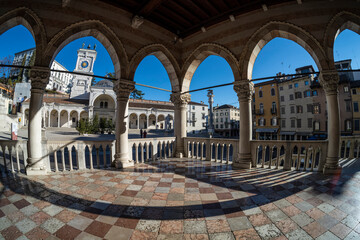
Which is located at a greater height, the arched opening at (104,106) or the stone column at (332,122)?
the arched opening at (104,106)

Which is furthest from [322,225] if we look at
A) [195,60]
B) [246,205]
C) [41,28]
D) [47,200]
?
[41,28]

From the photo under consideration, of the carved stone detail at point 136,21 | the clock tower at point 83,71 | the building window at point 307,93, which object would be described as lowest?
the carved stone detail at point 136,21

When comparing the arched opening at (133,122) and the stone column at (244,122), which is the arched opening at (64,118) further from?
the stone column at (244,122)

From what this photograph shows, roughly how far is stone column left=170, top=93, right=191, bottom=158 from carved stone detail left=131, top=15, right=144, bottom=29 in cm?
278

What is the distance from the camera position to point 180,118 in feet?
20.8

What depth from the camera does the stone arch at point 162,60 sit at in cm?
507

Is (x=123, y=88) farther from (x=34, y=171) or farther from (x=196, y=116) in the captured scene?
(x=196, y=116)

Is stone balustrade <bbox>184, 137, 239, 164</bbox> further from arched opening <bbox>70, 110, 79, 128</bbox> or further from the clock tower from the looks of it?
the clock tower

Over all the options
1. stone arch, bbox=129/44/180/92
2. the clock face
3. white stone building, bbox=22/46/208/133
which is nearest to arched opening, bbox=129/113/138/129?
white stone building, bbox=22/46/208/133

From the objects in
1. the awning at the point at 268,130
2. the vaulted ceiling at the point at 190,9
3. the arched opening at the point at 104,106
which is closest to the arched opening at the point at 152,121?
the arched opening at the point at 104,106

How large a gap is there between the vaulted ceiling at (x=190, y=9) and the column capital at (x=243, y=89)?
88.8 inches

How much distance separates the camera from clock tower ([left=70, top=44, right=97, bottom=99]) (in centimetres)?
3847

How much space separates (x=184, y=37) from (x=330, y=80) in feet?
16.7

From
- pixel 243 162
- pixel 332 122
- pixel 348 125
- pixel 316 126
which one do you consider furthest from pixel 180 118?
pixel 348 125
